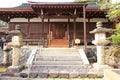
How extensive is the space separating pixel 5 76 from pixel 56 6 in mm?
8395

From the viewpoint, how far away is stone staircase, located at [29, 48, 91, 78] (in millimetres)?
9523

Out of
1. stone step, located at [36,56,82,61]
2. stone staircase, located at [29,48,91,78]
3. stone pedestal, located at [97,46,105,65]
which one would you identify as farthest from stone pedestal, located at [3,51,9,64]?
stone pedestal, located at [97,46,105,65]

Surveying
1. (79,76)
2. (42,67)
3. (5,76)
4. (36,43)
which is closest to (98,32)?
(79,76)

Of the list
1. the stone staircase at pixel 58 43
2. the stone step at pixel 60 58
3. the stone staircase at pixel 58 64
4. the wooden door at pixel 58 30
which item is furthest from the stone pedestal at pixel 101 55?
the wooden door at pixel 58 30

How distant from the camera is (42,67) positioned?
35.7ft

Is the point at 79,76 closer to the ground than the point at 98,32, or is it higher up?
closer to the ground

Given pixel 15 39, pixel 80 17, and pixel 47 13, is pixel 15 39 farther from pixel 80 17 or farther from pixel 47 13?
pixel 80 17

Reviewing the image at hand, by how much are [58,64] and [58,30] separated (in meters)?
8.62

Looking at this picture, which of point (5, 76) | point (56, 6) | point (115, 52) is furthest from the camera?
point (56, 6)

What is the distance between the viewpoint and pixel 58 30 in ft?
65.1

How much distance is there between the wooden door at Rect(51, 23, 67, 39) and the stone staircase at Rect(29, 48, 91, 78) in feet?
17.9

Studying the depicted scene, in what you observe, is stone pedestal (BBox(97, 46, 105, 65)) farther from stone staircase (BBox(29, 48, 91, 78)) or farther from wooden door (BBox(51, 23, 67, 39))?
wooden door (BBox(51, 23, 67, 39))

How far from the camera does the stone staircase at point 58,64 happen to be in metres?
9.52

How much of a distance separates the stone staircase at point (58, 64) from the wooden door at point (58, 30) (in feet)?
17.9
